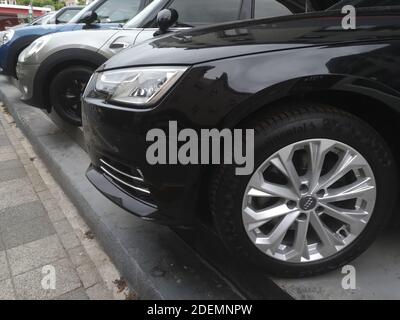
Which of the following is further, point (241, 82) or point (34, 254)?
point (34, 254)

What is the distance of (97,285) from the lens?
2266 millimetres

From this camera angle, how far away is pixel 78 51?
4129 millimetres

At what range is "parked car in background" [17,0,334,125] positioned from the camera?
390 cm

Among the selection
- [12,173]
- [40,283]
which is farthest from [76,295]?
[12,173]

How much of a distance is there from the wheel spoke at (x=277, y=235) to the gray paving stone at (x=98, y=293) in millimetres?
946

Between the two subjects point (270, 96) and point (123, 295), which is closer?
point (270, 96)

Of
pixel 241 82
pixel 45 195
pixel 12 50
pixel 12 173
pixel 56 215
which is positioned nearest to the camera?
pixel 241 82

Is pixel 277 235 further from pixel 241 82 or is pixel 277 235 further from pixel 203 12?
pixel 203 12

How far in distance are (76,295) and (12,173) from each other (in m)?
2.20

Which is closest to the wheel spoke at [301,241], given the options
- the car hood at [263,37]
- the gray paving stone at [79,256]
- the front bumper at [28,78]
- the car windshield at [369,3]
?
the car hood at [263,37]

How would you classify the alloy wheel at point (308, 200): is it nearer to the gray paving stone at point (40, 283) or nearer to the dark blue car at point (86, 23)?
the gray paving stone at point (40, 283)

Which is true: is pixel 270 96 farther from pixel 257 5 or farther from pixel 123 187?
pixel 257 5
